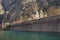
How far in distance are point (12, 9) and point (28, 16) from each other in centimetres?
1997

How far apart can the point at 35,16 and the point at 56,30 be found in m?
20.3

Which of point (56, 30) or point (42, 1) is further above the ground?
point (42, 1)

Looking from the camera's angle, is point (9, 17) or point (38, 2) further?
point (9, 17)

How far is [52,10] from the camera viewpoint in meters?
63.5

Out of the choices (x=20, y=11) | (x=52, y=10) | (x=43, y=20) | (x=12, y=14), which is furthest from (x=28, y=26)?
(x=12, y=14)

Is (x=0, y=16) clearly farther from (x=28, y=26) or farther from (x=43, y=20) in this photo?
(x=43, y=20)

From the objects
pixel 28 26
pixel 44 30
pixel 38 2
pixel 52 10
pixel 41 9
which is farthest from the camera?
pixel 38 2

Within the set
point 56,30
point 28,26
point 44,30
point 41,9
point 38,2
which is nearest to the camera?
point 56,30

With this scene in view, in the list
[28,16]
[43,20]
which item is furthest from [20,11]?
[43,20]

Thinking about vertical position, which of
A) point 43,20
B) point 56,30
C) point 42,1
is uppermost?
point 42,1

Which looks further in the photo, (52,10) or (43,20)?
(52,10)

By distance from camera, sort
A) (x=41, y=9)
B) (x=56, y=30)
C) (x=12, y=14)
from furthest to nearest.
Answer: (x=12, y=14), (x=41, y=9), (x=56, y=30)

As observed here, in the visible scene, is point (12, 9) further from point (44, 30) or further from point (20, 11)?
point (44, 30)

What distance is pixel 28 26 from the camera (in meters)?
58.9
